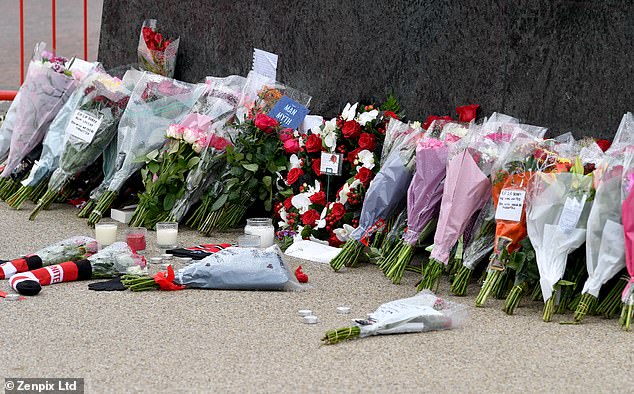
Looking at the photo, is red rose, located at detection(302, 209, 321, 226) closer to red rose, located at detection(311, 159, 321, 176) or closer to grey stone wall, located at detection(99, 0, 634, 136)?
red rose, located at detection(311, 159, 321, 176)

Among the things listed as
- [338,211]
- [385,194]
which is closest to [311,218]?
[338,211]

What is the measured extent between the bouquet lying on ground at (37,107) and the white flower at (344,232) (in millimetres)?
2255

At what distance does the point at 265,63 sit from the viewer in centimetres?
687

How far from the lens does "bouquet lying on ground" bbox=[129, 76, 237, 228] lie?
243 inches

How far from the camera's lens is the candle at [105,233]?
18.4 ft

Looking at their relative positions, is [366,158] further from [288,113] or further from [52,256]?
[52,256]

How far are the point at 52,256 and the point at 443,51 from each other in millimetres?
2189

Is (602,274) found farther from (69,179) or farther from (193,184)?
(69,179)

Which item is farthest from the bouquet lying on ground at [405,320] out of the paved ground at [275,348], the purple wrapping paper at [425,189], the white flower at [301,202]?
the white flower at [301,202]

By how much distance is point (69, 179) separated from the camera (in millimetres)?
6590

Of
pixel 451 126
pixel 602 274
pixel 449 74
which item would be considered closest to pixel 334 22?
pixel 449 74

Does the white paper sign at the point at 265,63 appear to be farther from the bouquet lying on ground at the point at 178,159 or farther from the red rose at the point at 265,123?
the red rose at the point at 265,123

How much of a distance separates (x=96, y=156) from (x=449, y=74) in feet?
7.05

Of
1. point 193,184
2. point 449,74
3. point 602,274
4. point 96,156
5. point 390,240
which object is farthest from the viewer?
point 96,156
